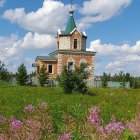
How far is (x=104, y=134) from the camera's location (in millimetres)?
2080

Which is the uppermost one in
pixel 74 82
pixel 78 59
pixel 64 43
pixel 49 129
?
pixel 64 43

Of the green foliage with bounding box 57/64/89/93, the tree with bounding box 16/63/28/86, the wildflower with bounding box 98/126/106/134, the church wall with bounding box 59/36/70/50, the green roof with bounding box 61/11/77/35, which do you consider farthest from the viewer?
the green roof with bounding box 61/11/77/35

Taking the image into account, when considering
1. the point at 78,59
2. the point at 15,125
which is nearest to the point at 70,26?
the point at 78,59

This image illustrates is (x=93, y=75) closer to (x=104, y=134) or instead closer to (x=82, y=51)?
(x=82, y=51)

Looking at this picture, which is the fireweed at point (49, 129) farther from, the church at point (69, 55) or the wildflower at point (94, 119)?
the church at point (69, 55)

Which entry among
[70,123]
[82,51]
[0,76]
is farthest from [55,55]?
[70,123]

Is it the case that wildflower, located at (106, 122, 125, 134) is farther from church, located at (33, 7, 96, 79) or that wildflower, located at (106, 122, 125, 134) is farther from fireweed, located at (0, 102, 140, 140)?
church, located at (33, 7, 96, 79)

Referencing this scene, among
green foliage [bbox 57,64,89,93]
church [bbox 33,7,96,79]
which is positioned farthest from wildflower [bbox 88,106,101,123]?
church [bbox 33,7,96,79]

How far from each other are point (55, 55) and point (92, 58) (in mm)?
4568

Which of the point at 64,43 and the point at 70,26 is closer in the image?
the point at 64,43

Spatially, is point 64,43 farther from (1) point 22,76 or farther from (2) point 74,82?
(2) point 74,82

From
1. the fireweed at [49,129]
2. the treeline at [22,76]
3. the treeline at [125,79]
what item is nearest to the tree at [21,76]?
the treeline at [22,76]

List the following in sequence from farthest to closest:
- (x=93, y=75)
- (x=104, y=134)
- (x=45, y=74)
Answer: (x=93, y=75) < (x=45, y=74) < (x=104, y=134)

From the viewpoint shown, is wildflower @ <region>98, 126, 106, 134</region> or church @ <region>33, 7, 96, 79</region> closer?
wildflower @ <region>98, 126, 106, 134</region>
